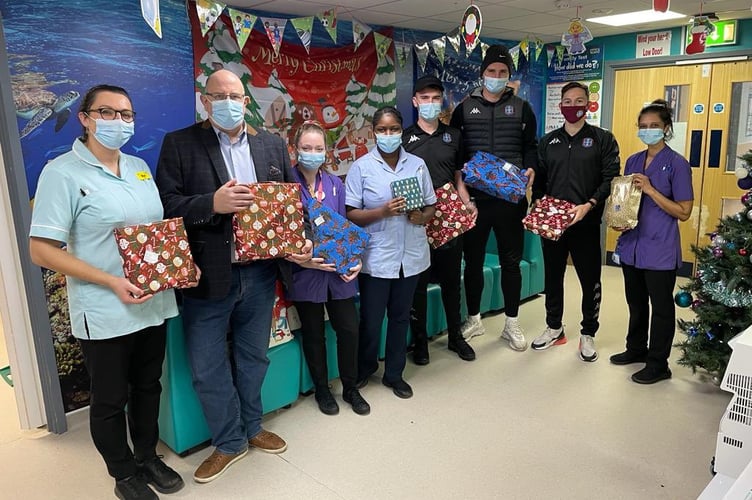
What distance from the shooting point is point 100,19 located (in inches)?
118

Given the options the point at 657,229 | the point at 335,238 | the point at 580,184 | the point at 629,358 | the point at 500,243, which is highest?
the point at 580,184

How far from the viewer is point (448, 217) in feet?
10.9

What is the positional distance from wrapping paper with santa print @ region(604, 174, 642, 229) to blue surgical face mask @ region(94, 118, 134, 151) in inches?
102

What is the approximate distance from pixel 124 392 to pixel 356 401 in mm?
1270

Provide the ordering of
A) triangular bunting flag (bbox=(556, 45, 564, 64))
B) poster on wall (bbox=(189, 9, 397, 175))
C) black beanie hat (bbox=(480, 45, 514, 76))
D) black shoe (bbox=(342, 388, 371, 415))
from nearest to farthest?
black shoe (bbox=(342, 388, 371, 415)) < black beanie hat (bbox=(480, 45, 514, 76)) < poster on wall (bbox=(189, 9, 397, 175)) < triangular bunting flag (bbox=(556, 45, 564, 64))

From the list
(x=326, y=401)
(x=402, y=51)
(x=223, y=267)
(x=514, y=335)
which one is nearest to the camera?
(x=223, y=267)

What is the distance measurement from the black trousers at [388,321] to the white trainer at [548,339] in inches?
45.0

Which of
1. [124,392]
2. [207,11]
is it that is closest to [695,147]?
[207,11]

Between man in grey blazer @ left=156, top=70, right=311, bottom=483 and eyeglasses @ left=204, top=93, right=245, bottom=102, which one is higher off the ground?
eyeglasses @ left=204, top=93, right=245, bottom=102

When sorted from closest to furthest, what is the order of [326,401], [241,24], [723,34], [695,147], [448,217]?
[326,401]
[448,217]
[241,24]
[723,34]
[695,147]

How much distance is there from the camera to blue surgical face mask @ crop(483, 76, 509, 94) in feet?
11.4

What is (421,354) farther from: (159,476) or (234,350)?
(159,476)

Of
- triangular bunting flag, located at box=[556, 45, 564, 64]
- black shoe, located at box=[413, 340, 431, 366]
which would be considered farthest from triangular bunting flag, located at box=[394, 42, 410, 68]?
black shoe, located at box=[413, 340, 431, 366]

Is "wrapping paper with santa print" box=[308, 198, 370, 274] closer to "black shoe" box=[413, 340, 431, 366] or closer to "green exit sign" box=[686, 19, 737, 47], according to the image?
"black shoe" box=[413, 340, 431, 366]
